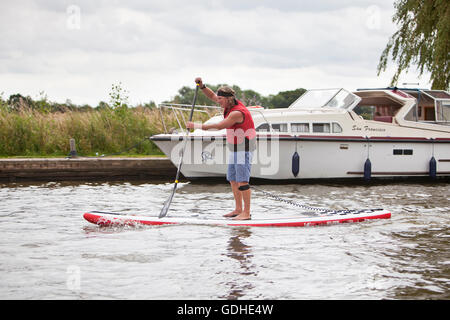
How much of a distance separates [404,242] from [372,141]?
759 centimetres

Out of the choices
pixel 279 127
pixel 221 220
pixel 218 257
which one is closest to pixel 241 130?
pixel 221 220

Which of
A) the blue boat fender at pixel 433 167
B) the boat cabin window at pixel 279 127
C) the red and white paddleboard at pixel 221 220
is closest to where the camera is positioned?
the red and white paddleboard at pixel 221 220

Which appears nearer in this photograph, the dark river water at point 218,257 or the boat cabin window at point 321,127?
the dark river water at point 218,257

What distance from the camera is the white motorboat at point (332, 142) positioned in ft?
46.7

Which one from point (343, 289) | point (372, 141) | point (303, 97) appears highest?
point (303, 97)

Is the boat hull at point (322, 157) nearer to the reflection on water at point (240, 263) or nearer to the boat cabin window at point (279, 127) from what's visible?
the boat cabin window at point (279, 127)

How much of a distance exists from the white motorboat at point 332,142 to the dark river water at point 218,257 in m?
3.39

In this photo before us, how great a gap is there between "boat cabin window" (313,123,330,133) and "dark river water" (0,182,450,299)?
381 centimetres

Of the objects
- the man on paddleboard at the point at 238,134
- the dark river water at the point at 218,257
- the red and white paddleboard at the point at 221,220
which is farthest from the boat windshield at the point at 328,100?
the man on paddleboard at the point at 238,134

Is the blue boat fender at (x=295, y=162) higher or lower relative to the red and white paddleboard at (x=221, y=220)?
higher

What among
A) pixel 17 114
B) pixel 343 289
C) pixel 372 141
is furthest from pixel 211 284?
pixel 17 114

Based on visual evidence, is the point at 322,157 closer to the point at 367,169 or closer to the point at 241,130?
the point at 367,169

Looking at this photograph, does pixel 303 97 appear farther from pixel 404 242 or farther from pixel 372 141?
pixel 404 242

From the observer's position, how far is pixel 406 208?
10.7 m
